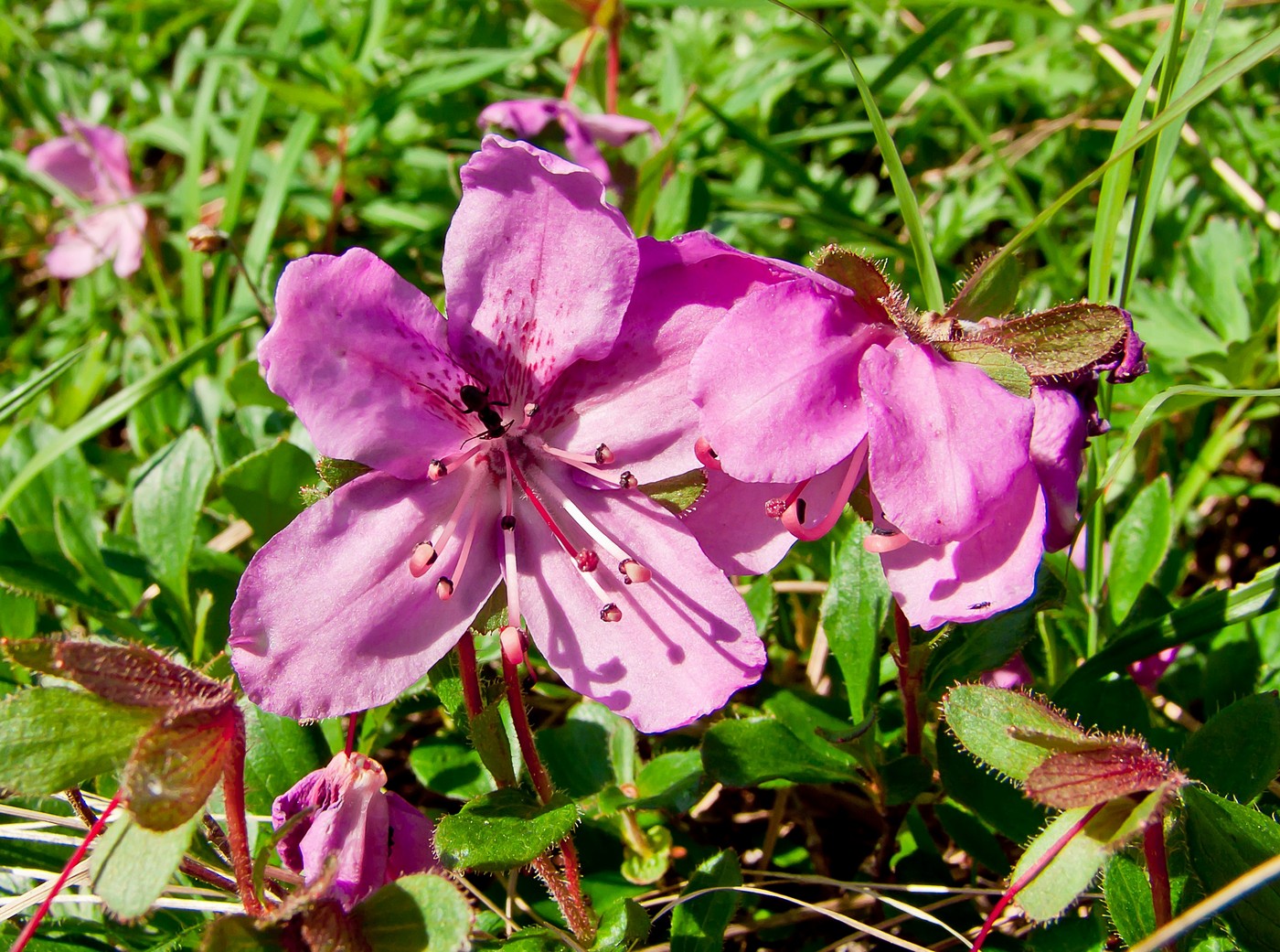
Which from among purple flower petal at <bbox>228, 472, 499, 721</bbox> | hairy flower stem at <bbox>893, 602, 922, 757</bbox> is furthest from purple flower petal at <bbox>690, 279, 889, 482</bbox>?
purple flower petal at <bbox>228, 472, 499, 721</bbox>

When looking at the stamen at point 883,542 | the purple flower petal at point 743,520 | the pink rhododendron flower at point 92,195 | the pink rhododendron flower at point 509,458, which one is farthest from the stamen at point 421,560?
the pink rhododendron flower at point 92,195

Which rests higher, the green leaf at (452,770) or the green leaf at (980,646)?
the green leaf at (980,646)

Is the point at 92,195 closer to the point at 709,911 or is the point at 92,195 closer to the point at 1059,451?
the point at 709,911

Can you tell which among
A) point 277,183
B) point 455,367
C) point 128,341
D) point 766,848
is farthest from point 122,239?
point 766,848

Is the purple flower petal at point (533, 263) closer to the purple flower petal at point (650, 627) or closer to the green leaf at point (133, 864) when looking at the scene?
the purple flower petal at point (650, 627)

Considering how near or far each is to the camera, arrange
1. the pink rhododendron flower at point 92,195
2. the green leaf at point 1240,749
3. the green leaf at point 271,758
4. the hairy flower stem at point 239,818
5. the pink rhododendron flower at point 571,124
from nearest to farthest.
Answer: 1. the hairy flower stem at point 239,818
2. the green leaf at point 1240,749
3. the green leaf at point 271,758
4. the pink rhododendron flower at point 571,124
5. the pink rhododendron flower at point 92,195

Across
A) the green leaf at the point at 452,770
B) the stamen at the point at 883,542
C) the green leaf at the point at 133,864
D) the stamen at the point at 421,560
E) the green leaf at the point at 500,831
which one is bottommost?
the green leaf at the point at 452,770
